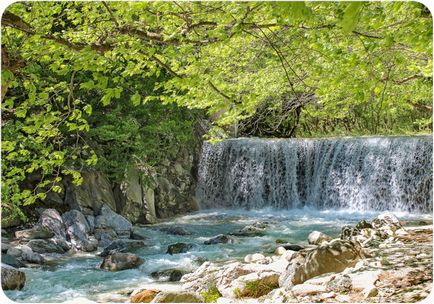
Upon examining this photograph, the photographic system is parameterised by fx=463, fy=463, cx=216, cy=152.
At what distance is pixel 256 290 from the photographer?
21.7 ft

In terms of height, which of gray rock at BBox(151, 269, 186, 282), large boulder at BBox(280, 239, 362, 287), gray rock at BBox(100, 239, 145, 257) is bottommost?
gray rock at BBox(151, 269, 186, 282)

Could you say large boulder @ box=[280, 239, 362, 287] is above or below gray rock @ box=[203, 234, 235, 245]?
above

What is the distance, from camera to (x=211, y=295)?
6672 mm

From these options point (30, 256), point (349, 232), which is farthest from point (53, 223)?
point (349, 232)

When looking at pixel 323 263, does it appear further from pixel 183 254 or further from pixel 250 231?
pixel 250 231

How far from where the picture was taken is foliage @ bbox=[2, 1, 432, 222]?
4.12 m

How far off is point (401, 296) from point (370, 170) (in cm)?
1206

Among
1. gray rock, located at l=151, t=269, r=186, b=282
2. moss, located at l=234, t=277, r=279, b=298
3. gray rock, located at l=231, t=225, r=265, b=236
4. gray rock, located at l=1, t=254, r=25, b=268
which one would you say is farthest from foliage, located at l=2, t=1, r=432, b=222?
gray rock, located at l=231, t=225, r=265, b=236

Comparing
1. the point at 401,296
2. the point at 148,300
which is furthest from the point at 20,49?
the point at 401,296

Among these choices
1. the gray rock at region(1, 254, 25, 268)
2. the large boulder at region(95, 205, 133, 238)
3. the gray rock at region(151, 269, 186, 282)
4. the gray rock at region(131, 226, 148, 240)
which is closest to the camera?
the gray rock at region(151, 269, 186, 282)

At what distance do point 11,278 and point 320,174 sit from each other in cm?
1184

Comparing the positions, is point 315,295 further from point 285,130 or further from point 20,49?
point 285,130

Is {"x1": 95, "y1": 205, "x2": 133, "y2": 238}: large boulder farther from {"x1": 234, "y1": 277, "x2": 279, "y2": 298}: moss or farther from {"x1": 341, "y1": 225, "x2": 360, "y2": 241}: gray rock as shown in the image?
{"x1": 234, "y1": 277, "x2": 279, "y2": 298}: moss

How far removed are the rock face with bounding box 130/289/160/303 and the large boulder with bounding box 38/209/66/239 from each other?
442 centimetres
